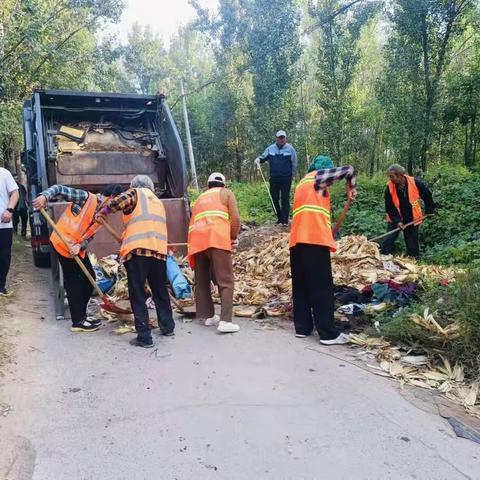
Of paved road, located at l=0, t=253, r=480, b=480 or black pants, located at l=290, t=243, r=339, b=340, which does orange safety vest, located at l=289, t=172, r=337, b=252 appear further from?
paved road, located at l=0, t=253, r=480, b=480

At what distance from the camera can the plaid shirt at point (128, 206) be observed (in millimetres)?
4391

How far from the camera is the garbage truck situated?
6.72m

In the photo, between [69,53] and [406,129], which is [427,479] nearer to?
[406,129]

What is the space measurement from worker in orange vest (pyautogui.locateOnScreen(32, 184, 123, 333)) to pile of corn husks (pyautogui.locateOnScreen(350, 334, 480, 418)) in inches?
102

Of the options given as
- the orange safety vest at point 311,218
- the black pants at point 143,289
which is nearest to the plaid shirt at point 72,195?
the black pants at point 143,289

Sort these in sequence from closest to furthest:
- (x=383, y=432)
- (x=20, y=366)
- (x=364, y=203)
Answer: (x=383, y=432), (x=20, y=366), (x=364, y=203)

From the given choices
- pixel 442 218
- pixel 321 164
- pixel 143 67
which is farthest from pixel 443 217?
pixel 143 67

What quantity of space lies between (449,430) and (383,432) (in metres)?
0.39

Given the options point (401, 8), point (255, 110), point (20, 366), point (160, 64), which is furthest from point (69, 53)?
point (160, 64)

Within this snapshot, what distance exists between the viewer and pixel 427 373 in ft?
12.0

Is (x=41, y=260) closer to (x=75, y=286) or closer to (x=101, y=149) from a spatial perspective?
(x=101, y=149)

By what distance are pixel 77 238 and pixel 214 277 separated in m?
1.34

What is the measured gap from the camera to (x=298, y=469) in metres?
2.50

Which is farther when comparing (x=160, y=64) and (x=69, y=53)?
(x=160, y=64)
